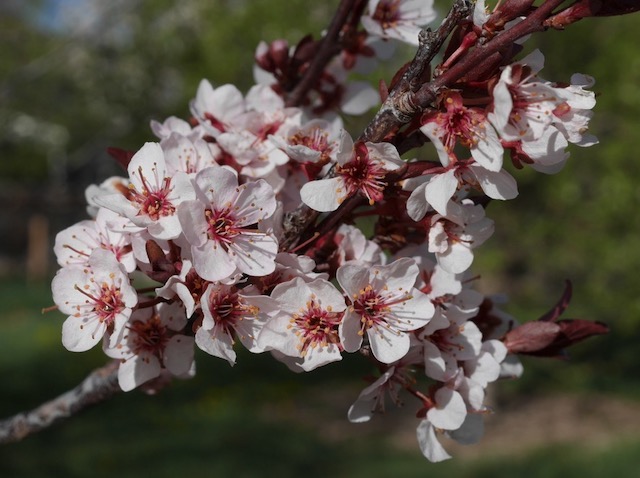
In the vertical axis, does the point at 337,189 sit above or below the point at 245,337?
above

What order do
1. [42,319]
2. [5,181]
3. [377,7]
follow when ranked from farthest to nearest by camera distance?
[5,181]
[42,319]
[377,7]

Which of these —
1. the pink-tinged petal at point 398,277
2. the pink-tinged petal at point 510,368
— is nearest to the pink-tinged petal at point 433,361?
the pink-tinged petal at point 398,277

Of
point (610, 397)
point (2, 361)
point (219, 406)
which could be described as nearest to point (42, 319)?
point (2, 361)

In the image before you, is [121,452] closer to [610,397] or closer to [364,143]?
[364,143]

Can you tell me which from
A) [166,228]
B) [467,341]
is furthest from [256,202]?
[467,341]

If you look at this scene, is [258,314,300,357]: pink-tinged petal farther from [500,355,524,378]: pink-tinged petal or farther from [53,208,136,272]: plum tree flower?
[500,355,524,378]: pink-tinged petal

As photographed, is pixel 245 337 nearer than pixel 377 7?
Yes
